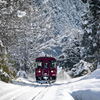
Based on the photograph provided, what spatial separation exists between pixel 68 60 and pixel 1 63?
26.8m

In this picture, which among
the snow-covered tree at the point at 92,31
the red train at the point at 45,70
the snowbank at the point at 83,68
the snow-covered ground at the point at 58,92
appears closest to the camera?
the snow-covered ground at the point at 58,92

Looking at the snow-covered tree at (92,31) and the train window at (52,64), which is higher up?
the snow-covered tree at (92,31)

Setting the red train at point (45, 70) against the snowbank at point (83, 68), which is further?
the snowbank at point (83, 68)

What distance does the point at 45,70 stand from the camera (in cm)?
1602

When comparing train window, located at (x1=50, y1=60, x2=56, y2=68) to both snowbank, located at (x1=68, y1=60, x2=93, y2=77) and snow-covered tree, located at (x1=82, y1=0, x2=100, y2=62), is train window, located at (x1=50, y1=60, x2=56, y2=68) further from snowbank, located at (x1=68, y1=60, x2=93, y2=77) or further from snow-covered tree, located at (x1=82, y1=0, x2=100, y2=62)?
snowbank, located at (x1=68, y1=60, x2=93, y2=77)

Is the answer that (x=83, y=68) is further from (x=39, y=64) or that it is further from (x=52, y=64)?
(x=39, y=64)

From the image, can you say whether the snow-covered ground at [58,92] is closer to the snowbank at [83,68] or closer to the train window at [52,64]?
the train window at [52,64]

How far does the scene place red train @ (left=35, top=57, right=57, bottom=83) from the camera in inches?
624

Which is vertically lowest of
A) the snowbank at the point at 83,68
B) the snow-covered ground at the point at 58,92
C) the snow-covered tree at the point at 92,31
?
the snowbank at the point at 83,68

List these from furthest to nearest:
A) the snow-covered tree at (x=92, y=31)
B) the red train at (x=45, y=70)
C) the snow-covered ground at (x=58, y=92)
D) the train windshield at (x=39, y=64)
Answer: the train windshield at (x=39, y=64), the red train at (x=45, y=70), the snow-covered tree at (x=92, y=31), the snow-covered ground at (x=58, y=92)

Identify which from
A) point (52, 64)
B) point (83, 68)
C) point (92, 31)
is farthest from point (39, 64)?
point (92, 31)

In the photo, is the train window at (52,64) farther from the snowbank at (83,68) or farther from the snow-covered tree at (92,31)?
the snowbank at (83,68)

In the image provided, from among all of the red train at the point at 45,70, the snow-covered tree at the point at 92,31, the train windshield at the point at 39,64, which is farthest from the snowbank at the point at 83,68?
the train windshield at the point at 39,64

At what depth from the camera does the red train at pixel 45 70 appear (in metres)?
15.8
